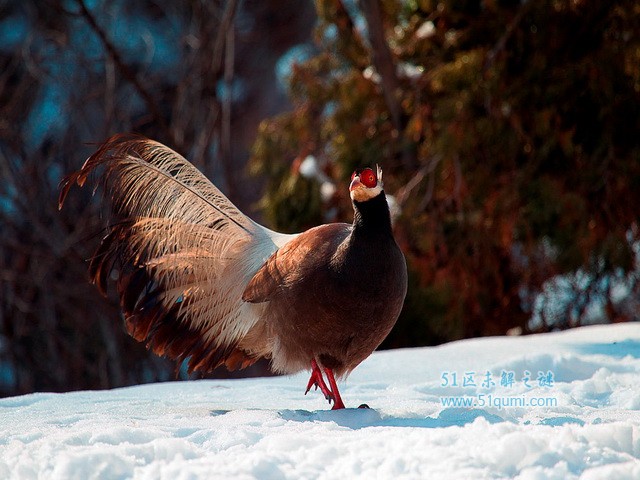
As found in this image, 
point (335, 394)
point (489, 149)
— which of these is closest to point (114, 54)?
point (489, 149)

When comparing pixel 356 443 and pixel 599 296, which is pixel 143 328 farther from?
pixel 599 296

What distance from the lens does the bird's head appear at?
3400mm

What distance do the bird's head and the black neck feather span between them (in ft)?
0.07

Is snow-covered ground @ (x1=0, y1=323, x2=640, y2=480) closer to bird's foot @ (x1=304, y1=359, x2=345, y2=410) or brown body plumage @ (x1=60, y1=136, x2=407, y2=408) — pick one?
bird's foot @ (x1=304, y1=359, x2=345, y2=410)

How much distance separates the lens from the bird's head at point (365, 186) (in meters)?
3.40

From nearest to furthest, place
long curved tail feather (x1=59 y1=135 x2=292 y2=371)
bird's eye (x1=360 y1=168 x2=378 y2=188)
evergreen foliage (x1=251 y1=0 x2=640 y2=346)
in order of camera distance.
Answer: bird's eye (x1=360 y1=168 x2=378 y2=188) → long curved tail feather (x1=59 y1=135 x2=292 y2=371) → evergreen foliage (x1=251 y1=0 x2=640 y2=346)

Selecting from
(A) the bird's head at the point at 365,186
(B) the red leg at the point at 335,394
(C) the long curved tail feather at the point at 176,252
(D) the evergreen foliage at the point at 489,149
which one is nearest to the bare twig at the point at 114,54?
(D) the evergreen foliage at the point at 489,149

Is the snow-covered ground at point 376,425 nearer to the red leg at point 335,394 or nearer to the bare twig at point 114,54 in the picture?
the red leg at point 335,394

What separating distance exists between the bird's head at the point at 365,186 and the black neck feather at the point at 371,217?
0.02m

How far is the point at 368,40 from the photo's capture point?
7.00 m

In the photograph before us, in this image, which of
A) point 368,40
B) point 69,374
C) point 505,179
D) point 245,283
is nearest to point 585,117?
point 505,179

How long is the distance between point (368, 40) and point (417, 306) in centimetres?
225

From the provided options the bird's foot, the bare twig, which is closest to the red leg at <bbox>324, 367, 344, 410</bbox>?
the bird's foot

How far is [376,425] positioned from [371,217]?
2.77 feet
